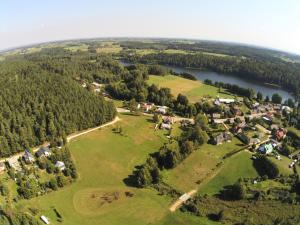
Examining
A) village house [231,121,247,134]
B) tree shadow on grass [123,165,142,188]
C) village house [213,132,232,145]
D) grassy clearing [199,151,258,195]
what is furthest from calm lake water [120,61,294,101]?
tree shadow on grass [123,165,142,188]

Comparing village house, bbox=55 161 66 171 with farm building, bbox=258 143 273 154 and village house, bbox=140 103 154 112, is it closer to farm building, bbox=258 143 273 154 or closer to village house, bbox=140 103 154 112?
village house, bbox=140 103 154 112

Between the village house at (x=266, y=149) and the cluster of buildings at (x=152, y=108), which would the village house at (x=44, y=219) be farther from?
the cluster of buildings at (x=152, y=108)

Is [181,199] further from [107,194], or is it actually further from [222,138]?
[222,138]

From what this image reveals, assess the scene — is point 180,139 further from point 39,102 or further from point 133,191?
point 39,102

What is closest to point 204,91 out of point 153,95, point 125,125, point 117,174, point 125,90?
point 153,95

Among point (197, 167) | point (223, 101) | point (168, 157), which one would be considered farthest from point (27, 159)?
point (223, 101)
